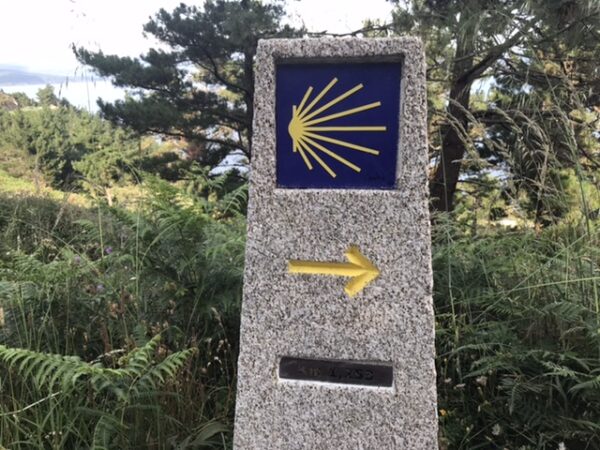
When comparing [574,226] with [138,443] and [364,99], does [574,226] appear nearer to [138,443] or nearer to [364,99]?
[364,99]

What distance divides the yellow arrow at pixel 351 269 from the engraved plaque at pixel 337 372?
9.0 inches

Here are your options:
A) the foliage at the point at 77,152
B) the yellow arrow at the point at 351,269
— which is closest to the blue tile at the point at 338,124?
the yellow arrow at the point at 351,269

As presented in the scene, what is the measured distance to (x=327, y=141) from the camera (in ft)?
5.32

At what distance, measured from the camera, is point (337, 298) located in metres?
1.64

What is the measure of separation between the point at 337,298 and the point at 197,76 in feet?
29.9

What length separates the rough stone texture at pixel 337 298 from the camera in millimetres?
1585

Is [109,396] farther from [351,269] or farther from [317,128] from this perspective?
[317,128]

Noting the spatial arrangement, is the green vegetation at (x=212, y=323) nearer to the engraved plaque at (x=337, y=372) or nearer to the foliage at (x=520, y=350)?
the foliage at (x=520, y=350)

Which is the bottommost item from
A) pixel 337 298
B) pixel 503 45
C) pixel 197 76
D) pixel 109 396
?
pixel 109 396

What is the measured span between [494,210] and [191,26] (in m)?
7.09

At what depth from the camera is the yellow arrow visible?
162cm

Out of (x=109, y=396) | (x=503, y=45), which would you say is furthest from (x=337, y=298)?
(x=503, y=45)

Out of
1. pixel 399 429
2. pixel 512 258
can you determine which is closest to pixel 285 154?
pixel 399 429

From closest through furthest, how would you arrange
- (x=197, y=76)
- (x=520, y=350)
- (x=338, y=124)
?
(x=338, y=124) < (x=520, y=350) < (x=197, y=76)
